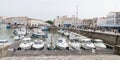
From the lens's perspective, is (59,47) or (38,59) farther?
(59,47)

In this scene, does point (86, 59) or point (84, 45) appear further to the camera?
point (84, 45)

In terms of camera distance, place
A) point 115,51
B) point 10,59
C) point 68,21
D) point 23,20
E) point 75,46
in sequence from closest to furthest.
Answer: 1. point 10,59
2. point 115,51
3. point 75,46
4. point 68,21
5. point 23,20

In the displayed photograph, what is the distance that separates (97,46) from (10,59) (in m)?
22.8

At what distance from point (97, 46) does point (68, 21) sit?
149886 mm

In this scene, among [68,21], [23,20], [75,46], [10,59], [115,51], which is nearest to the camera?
[10,59]

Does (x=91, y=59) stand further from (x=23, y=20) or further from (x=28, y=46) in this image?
(x=23, y=20)

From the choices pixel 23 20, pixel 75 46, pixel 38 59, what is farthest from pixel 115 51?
pixel 23 20

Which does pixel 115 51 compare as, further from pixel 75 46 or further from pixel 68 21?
pixel 68 21

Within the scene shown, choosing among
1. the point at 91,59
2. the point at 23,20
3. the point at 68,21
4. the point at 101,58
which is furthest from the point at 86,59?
the point at 23,20

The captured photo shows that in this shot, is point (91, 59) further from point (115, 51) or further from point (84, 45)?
point (84, 45)

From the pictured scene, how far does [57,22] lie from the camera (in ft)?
625

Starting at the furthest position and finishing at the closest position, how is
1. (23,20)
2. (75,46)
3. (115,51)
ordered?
1. (23,20)
2. (75,46)
3. (115,51)

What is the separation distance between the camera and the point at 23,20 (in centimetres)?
19662

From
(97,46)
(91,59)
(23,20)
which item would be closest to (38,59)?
(91,59)
